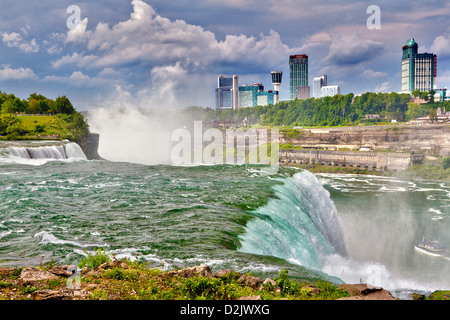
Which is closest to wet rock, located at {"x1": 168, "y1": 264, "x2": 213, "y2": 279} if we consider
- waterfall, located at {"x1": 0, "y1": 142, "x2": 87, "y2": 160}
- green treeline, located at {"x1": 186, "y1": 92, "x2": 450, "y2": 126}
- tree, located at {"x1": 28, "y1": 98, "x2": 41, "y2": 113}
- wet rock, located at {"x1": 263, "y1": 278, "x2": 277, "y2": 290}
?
wet rock, located at {"x1": 263, "y1": 278, "x2": 277, "y2": 290}

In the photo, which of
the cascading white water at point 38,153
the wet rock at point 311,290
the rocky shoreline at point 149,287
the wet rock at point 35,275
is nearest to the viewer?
the rocky shoreline at point 149,287

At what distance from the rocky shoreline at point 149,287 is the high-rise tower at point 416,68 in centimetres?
18071

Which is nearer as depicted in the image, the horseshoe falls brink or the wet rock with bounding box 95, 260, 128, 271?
the wet rock with bounding box 95, 260, 128, 271

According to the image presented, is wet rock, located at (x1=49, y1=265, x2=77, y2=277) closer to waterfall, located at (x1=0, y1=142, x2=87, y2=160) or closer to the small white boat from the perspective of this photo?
waterfall, located at (x1=0, y1=142, x2=87, y2=160)

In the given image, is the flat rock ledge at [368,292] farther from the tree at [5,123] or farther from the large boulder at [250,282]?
Answer: the tree at [5,123]

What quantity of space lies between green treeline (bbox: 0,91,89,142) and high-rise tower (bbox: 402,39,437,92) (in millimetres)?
154421

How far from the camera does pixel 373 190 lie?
174 feet

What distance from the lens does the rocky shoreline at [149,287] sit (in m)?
5.84

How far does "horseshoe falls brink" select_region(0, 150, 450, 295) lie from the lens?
9.88 m

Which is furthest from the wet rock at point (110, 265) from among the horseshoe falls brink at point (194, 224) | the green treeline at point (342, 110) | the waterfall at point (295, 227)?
the green treeline at point (342, 110)

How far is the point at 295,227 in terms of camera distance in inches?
567

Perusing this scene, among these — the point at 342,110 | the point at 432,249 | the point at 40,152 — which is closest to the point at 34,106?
the point at 40,152
